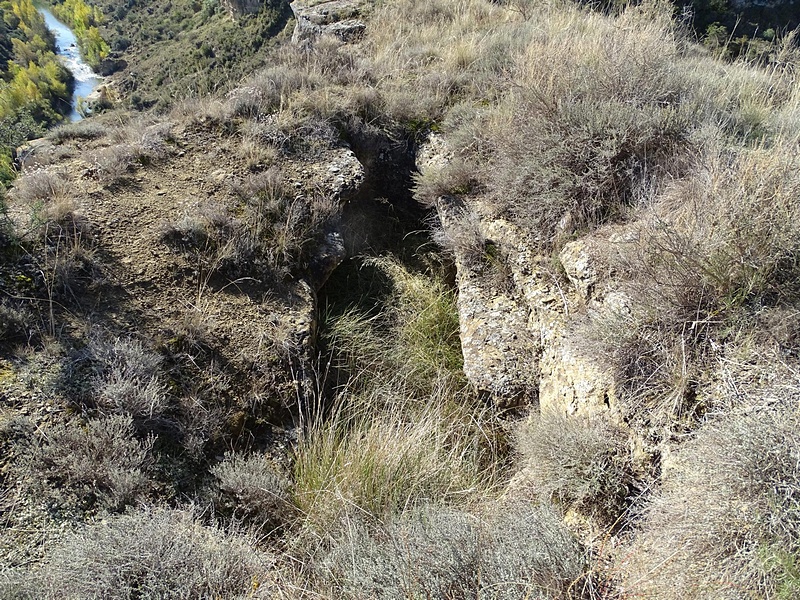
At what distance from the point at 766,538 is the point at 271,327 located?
302cm

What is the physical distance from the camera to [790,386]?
171cm

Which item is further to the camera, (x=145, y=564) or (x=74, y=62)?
(x=74, y=62)

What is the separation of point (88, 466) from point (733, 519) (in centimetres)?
292

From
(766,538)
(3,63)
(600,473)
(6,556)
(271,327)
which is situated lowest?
(3,63)

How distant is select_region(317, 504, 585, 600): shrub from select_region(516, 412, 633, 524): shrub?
19 cm

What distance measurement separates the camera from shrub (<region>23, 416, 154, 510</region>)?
2371 mm

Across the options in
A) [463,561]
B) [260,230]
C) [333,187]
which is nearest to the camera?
[463,561]

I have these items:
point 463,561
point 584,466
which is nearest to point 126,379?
point 463,561

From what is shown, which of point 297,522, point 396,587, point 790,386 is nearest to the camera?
point 790,386

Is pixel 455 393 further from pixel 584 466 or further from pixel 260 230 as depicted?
pixel 260 230

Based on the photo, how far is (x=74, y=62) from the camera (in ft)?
162

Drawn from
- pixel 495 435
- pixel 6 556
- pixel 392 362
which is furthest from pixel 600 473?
pixel 6 556

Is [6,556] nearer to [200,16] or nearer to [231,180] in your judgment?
[231,180]

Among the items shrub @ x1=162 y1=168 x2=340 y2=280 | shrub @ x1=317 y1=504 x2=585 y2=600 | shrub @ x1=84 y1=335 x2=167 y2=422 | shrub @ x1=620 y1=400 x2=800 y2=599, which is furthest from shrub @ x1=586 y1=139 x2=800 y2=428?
shrub @ x1=84 y1=335 x2=167 y2=422
